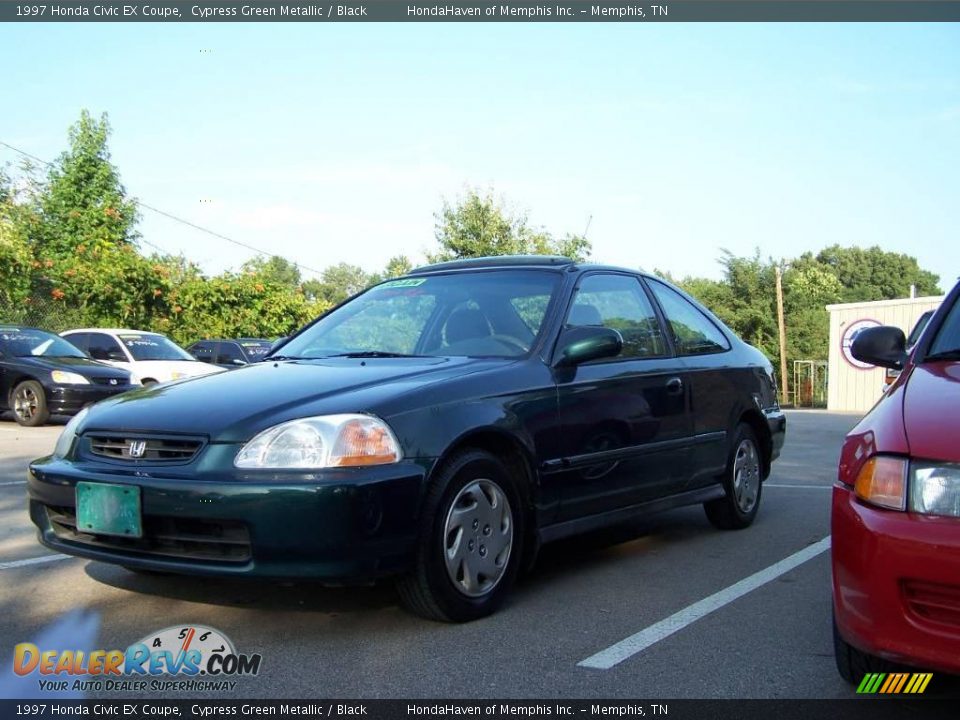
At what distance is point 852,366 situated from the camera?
2831cm

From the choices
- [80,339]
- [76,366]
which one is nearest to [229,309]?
[80,339]

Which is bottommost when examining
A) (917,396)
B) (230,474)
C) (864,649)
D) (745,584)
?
(745,584)

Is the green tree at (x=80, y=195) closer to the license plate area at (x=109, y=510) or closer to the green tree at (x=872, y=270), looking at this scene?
the license plate area at (x=109, y=510)

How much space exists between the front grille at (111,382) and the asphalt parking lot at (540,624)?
8723 mm

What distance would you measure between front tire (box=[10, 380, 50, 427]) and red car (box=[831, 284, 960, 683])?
1257cm

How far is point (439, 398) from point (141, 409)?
122 centimetres

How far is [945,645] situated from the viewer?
8.72 ft

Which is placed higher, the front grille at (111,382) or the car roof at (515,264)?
the car roof at (515,264)

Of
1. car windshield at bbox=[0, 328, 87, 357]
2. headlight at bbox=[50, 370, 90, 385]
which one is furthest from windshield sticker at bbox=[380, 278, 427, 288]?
car windshield at bbox=[0, 328, 87, 357]

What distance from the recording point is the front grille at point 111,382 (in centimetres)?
1397

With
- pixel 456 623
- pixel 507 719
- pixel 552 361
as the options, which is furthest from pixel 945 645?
pixel 552 361

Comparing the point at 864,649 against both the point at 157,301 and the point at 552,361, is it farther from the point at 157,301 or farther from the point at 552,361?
the point at 157,301

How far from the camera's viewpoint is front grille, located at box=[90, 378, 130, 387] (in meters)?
14.0

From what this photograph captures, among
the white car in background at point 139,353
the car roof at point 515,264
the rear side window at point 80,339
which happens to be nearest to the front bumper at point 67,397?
the white car in background at point 139,353
